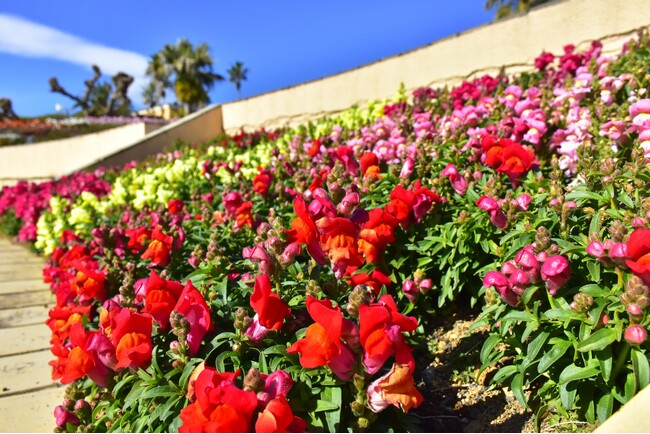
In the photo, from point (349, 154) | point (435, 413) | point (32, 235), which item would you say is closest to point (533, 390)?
point (435, 413)

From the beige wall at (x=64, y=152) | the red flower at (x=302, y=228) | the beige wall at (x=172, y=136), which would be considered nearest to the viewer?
the red flower at (x=302, y=228)

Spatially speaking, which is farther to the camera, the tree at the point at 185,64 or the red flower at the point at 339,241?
the tree at the point at 185,64

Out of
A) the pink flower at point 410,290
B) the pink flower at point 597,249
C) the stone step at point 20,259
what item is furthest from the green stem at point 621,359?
the stone step at point 20,259

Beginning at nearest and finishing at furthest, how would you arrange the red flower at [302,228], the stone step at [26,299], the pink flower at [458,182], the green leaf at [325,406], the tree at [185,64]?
the green leaf at [325,406] → the red flower at [302,228] → the pink flower at [458,182] → the stone step at [26,299] → the tree at [185,64]

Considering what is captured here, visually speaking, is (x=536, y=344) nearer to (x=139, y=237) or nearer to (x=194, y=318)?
(x=194, y=318)

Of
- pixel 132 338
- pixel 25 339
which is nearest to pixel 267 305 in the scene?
pixel 132 338

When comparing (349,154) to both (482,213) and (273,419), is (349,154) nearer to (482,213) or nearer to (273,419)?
(482,213)

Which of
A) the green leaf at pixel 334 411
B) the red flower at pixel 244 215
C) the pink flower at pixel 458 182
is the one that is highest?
the pink flower at pixel 458 182

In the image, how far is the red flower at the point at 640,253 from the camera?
4.12ft

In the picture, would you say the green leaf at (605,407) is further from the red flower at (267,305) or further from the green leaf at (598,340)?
the red flower at (267,305)

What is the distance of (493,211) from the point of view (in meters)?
1.90

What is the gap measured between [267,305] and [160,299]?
40 cm

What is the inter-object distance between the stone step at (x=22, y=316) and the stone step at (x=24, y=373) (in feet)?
1.88

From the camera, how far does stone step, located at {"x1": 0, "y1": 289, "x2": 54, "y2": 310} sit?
3.97 meters
